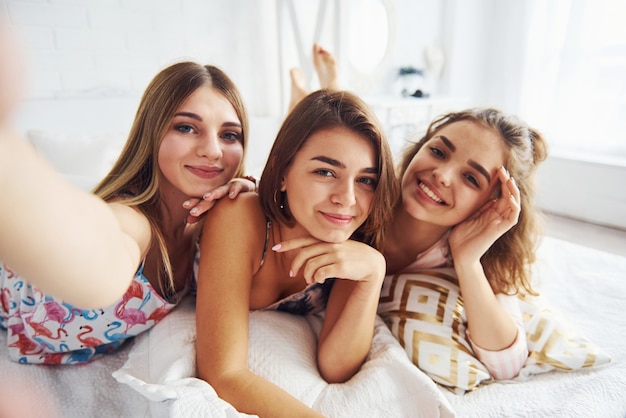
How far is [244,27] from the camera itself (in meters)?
2.43

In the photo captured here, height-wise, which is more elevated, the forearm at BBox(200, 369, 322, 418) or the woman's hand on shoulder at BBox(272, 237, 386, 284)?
the woman's hand on shoulder at BBox(272, 237, 386, 284)

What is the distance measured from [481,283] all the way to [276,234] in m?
0.47

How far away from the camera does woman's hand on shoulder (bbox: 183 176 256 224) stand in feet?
2.72

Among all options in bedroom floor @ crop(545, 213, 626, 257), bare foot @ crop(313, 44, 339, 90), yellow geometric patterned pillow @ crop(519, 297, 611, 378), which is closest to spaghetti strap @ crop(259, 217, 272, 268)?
yellow geometric patterned pillow @ crop(519, 297, 611, 378)

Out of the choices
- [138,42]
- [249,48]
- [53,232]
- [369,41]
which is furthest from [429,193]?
[369,41]

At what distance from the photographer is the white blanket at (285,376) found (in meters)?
0.63

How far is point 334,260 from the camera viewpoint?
2.49 ft

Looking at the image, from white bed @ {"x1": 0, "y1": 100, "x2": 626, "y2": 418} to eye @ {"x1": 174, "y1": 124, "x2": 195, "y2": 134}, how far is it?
1.28ft

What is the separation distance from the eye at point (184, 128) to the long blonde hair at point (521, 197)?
51 centimetres

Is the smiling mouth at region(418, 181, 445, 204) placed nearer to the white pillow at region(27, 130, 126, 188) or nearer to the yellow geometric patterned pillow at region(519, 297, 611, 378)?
the yellow geometric patterned pillow at region(519, 297, 611, 378)

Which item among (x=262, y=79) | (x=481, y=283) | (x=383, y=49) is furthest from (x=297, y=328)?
(x=383, y=49)

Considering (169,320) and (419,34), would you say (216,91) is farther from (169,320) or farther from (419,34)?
(419,34)

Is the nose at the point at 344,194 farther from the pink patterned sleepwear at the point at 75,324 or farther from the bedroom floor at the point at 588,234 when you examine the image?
the bedroom floor at the point at 588,234

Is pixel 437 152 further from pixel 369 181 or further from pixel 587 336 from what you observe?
pixel 587 336
